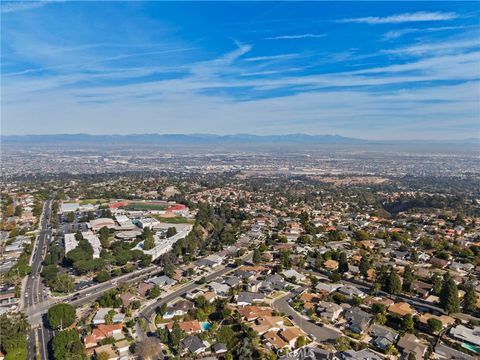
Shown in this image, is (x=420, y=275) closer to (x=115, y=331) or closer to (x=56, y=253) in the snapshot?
(x=115, y=331)

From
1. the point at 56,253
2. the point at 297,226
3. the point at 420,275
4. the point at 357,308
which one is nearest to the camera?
the point at 357,308

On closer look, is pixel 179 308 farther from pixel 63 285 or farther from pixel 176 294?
pixel 63 285

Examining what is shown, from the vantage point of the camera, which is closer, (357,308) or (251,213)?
(357,308)

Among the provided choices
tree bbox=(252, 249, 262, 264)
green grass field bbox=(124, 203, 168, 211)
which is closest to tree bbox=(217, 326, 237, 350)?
tree bbox=(252, 249, 262, 264)

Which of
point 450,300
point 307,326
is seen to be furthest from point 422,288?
point 307,326

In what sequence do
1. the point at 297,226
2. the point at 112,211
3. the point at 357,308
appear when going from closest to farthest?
the point at 357,308
the point at 297,226
the point at 112,211

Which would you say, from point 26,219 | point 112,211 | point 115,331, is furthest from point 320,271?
point 26,219

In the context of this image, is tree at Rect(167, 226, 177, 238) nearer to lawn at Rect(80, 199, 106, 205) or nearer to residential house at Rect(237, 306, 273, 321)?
residential house at Rect(237, 306, 273, 321)
